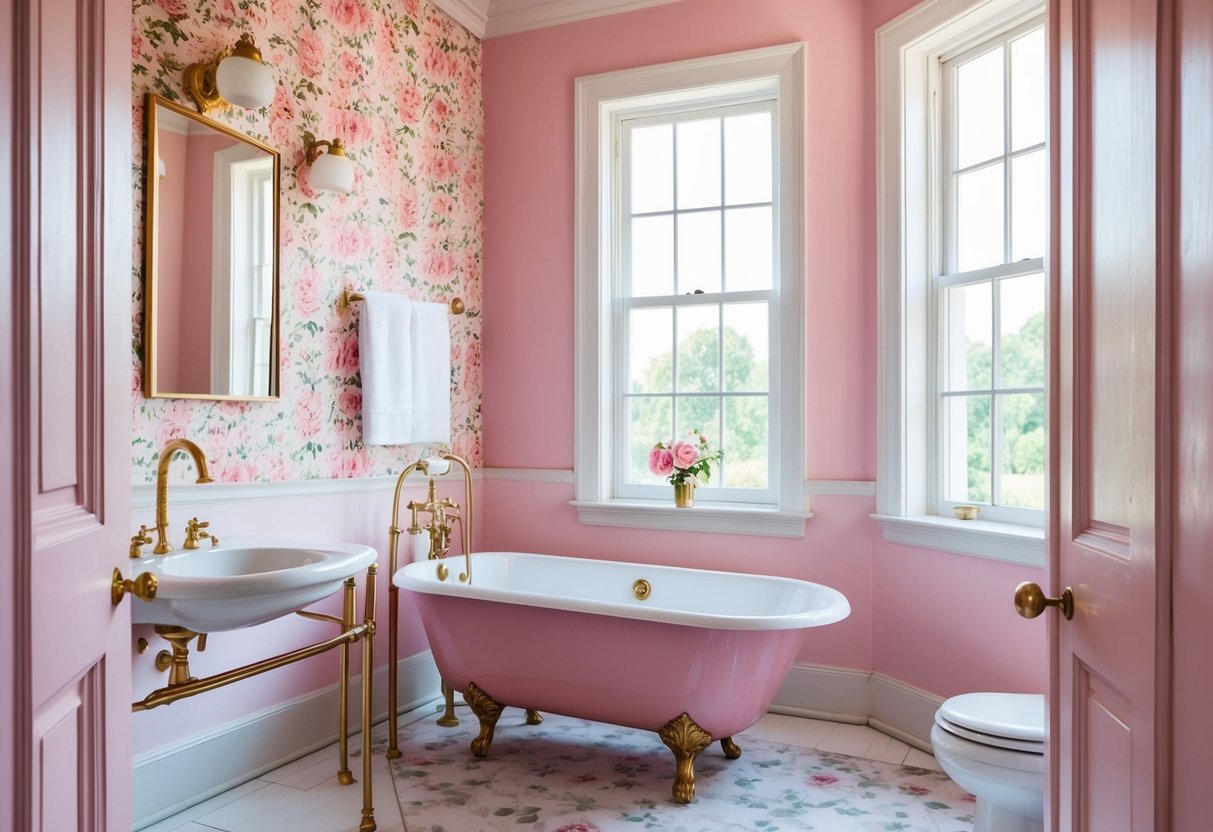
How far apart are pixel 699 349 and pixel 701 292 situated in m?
0.24

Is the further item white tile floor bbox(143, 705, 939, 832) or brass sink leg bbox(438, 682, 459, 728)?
brass sink leg bbox(438, 682, 459, 728)

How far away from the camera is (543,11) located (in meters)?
3.71

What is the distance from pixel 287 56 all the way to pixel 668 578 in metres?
2.25

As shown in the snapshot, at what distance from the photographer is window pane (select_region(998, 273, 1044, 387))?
2693mm

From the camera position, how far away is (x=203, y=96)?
2.48 m

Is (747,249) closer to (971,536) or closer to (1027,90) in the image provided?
(1027,90)

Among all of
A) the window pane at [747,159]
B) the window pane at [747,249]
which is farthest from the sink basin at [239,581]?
the window pane at [747,159]

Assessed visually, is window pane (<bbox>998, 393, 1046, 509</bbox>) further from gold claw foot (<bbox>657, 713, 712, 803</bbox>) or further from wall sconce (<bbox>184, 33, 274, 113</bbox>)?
wall sconce (<bbox>184, 33, 274, 113</bbox>)

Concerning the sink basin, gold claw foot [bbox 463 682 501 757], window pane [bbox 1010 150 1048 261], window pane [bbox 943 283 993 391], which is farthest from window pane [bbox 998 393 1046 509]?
the sink basin

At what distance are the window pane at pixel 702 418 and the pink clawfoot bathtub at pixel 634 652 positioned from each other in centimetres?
63

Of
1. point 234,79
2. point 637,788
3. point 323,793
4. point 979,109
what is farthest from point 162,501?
point 979,109

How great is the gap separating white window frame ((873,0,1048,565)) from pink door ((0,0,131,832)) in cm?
256

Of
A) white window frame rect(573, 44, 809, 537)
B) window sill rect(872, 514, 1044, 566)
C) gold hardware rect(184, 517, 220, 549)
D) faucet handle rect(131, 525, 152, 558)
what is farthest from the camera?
white window frame rect(573, 44, 809, 537)

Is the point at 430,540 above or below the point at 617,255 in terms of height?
below
